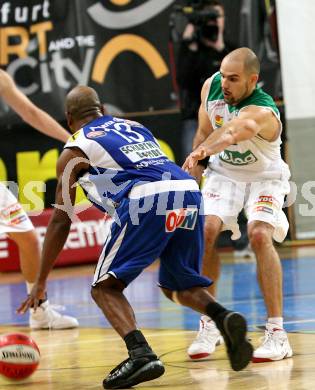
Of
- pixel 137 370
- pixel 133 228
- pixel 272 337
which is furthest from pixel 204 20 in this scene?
pixel 137 370

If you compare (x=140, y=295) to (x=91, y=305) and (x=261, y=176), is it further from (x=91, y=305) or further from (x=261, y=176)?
(x=261, y=176)

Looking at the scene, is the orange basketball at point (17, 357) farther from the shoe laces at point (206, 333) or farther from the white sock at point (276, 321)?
the white sock at point (276, 321)

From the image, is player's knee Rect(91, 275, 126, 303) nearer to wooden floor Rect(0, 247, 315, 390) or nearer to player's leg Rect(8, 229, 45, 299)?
wooden floor Rect(0, 247, 315, 390)

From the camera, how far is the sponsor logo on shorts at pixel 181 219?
6.14 metres

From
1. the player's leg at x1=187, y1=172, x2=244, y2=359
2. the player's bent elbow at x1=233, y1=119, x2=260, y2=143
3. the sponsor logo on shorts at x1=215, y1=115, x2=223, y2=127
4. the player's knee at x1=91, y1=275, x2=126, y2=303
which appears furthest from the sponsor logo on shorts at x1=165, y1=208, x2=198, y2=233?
the sponsor logo on shorts at x1=215, y1=115, x2=223, y2=127

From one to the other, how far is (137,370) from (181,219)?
3.32 ft

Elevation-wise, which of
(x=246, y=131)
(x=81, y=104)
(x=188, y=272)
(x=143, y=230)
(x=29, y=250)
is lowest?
(x=29, y=250)

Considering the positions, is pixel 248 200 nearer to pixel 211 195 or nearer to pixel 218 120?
pixel 211 195

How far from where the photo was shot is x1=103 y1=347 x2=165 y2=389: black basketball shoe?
5922 millimetres

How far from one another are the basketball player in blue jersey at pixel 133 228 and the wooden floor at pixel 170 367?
217 mm

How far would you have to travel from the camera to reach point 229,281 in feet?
37.5

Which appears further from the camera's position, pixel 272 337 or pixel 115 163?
pixel 272 337

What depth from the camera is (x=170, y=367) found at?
6.71 metres

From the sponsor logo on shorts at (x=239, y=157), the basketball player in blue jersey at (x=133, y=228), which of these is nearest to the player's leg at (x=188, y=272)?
the basketball player in blue jersey at (x=133, y=228)
